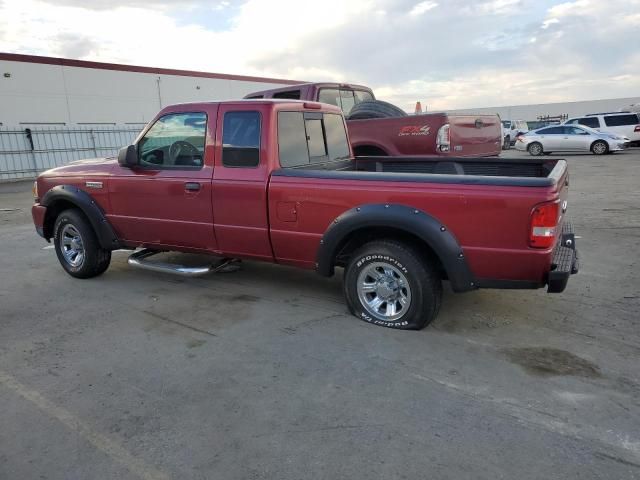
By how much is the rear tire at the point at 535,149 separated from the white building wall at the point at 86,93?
2039cm

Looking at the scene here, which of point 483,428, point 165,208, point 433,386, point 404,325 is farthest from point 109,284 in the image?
point 483,428

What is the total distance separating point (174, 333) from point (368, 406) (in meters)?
1.90

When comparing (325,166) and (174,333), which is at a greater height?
(325,166)

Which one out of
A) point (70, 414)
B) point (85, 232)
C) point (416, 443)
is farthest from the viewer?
point (85, 232)

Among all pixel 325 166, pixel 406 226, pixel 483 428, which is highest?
pixel 325 166

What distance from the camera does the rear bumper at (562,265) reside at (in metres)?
3.52

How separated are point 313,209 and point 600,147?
830 inches

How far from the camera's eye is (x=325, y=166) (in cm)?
518

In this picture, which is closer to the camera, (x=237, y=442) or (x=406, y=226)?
(x=237, y=442)

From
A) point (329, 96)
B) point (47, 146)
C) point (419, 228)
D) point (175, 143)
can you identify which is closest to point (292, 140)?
point (175, 143)

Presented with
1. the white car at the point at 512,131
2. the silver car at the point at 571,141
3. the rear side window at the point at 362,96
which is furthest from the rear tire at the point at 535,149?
the rear side window at the point at 362,96

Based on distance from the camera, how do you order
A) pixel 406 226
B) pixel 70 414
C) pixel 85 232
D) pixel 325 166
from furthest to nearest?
pixel 85 232 → pixel 325 166 → pixel 406 226 → pixel 70 414

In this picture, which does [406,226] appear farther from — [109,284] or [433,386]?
[109,284]

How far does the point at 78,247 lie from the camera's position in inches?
227
